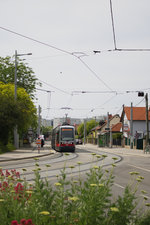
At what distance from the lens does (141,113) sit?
65188 millimetres

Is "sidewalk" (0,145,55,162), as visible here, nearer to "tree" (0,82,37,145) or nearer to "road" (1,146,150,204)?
"road" (1,146,150,204)

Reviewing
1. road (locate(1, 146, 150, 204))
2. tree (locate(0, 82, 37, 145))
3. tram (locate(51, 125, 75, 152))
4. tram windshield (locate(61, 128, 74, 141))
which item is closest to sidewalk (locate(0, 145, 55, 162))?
road (locate(1, 146, 150, 204))

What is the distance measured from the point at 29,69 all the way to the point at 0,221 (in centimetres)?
4565

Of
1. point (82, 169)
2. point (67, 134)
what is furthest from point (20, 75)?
point (82, 169)

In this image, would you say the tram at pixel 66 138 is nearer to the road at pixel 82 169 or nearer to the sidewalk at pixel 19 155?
the sidewalk at pixel 19 155

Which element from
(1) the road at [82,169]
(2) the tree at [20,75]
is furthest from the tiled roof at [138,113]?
(1) the road at [82,169]

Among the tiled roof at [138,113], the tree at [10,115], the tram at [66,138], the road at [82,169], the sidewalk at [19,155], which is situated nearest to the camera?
the road at [82,169]

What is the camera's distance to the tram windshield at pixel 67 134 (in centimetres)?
3656

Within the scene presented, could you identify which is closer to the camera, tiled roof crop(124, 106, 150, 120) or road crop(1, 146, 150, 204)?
road crop(1, 146, 150, 204)

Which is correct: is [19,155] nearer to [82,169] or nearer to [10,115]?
[10,115]

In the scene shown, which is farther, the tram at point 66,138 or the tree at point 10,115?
the tram at point 66,138

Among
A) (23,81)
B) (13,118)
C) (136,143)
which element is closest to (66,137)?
(13,118)

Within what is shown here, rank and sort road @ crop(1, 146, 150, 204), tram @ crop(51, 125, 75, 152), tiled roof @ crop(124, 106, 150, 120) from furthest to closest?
tiled roof @ crop(124, 106, 150, 120)
tram @ crop(51, 125, 75, 152)
road @ crop(1, 146, 150, 204)

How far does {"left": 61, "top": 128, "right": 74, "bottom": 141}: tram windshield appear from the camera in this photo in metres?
36.6
